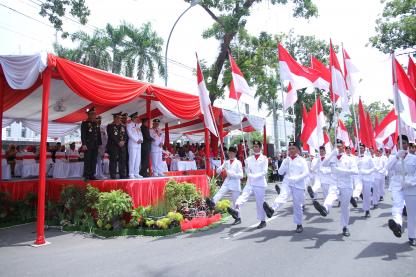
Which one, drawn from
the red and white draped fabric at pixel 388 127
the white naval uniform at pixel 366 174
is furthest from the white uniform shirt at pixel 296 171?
the red and white draped fabric at pixel 388 127

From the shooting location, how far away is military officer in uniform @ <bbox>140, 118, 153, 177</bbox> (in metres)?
10.7

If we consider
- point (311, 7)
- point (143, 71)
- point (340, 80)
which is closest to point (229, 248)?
point (340, 80)

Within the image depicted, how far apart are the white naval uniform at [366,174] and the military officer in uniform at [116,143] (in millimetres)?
6723

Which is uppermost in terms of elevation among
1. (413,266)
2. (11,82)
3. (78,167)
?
(11,82)

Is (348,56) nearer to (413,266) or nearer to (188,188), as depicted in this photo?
(188,188)

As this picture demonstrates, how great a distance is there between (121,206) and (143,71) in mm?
22327

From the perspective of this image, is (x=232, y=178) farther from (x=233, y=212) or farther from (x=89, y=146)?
(x=89, y=146)

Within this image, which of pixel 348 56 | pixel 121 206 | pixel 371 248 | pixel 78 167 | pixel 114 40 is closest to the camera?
pixel 371 248

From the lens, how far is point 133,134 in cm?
1002

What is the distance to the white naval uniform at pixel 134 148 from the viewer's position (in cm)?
997

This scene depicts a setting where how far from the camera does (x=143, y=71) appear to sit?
28.9m

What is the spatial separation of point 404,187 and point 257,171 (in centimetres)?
317

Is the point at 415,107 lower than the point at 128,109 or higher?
lower

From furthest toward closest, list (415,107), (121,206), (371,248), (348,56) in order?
(348,56), (121,206), (415,107), (371,248)
